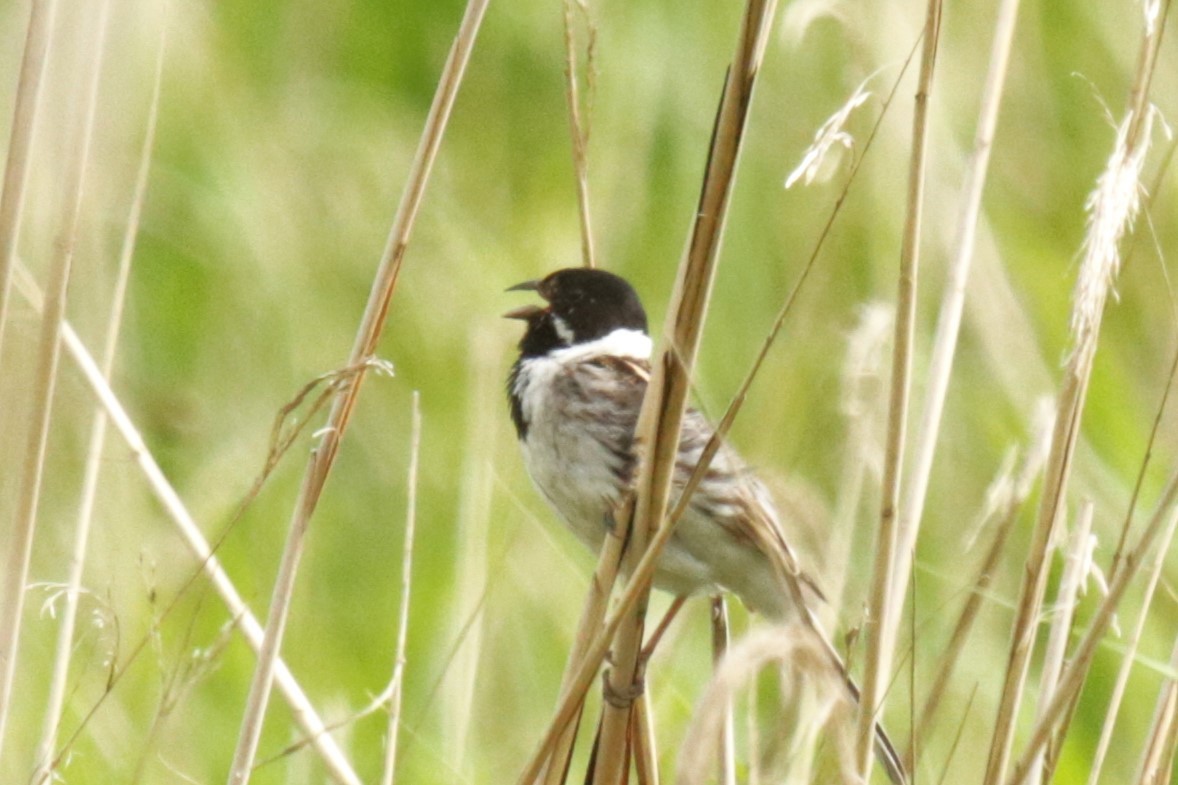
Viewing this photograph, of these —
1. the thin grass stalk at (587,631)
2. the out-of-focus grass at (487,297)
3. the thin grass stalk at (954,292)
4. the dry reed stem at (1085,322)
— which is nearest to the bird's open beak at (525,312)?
the out-of-focus grass at (487,297)

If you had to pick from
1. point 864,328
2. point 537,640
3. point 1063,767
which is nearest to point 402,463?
point 537,640

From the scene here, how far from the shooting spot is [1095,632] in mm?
1500

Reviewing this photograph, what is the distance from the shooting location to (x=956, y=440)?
3.62m

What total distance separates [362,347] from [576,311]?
129 centimetres

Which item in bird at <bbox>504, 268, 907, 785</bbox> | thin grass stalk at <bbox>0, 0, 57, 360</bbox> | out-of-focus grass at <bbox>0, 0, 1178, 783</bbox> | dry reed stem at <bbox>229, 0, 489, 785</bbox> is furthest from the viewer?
out-of-focus grass at <bbox>0, 0, 1178, 783</bbox>

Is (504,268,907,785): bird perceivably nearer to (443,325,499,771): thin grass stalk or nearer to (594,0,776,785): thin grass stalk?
(443,325,499,771): thin grass stalk

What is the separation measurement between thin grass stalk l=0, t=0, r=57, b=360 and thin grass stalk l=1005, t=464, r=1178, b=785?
1.03m

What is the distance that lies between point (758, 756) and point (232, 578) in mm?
1519

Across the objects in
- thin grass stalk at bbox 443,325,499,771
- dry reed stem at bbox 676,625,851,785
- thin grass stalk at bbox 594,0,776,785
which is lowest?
thin grass stalk at bbox 443,325,499,771

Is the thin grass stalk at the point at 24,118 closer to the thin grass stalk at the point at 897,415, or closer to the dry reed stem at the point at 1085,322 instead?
the thin grass stalk at the point at 897,415

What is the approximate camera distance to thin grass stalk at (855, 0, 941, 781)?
1.54 m

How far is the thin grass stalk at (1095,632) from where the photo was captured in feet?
4.82

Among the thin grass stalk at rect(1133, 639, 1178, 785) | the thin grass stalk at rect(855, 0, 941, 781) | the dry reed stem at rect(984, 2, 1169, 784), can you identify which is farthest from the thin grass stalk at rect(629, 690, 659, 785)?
the thin grass stalk at rect(1133, 639, 1178, 785)

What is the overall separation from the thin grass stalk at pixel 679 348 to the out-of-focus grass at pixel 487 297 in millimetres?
888
